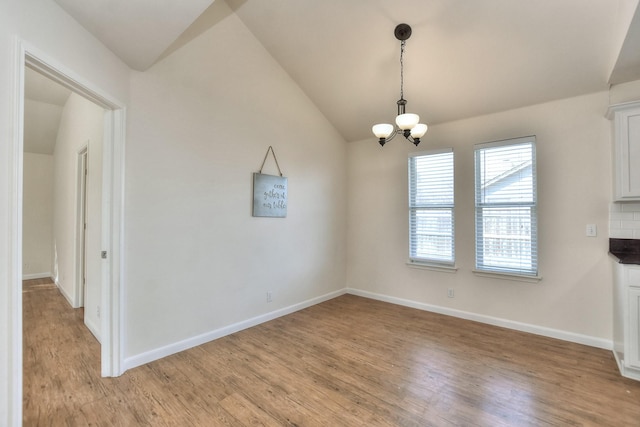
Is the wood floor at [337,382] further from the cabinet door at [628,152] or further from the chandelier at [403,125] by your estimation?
the chandelier at [403,125]

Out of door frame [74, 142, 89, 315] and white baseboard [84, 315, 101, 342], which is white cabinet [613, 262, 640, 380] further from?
door frame [74, 142, 89, 315]

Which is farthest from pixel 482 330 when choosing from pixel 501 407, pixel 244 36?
pixel 244 36

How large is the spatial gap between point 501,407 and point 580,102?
125 inches

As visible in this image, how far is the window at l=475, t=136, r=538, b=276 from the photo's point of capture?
3.43 m

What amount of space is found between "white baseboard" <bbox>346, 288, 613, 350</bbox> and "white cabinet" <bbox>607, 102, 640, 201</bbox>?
1510 mm

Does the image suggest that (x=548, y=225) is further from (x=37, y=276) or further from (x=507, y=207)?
(x=37, y=276)

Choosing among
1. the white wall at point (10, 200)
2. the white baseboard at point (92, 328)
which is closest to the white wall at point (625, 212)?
the white wall at point (10, 200)

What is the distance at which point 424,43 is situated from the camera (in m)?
3.06

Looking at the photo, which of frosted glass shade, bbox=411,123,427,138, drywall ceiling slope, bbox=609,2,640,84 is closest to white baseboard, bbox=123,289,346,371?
frosted glass shade, bbox=411,123,427,138

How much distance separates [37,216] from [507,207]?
8.38m

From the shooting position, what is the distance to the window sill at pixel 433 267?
3.98 m

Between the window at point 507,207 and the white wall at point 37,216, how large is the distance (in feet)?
26.3

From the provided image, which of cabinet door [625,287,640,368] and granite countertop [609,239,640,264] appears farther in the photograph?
granite countertop [609,239,640,264]

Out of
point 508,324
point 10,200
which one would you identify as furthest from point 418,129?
point 10,200
